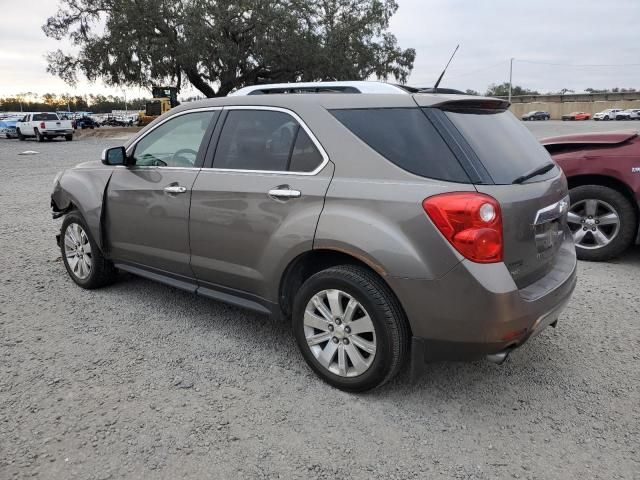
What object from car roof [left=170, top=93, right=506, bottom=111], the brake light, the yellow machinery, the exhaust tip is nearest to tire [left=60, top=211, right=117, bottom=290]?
car roof [left=170, top=93, right=506, bottom=111]

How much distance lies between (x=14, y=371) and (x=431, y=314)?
266 cm

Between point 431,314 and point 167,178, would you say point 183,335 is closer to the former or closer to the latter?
point 167,178

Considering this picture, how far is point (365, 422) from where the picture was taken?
9.29 feet

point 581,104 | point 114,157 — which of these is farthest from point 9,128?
point 581,104

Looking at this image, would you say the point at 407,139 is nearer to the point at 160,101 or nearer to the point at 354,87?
the point at 354,87

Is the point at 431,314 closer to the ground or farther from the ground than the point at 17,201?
farther from the ground

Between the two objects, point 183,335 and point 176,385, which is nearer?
point 176,385

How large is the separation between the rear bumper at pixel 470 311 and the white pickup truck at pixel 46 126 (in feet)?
112

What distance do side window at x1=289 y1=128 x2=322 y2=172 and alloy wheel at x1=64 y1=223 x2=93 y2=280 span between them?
2.46 metres

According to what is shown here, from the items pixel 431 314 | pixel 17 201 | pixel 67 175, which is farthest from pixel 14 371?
pixel 17 201

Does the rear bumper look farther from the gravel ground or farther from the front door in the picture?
the front door

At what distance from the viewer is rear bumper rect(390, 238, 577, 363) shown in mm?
2578

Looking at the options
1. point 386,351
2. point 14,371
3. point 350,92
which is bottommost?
point 14,371

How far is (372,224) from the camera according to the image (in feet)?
9.11
